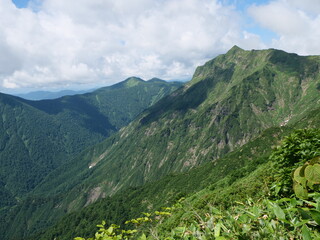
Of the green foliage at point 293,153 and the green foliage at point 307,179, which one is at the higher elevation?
the green foliage at point 307,179

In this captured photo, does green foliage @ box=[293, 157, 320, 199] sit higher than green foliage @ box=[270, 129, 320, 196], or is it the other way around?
green foliage @ box=[293, 157, 320, 199]

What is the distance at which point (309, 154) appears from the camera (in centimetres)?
917

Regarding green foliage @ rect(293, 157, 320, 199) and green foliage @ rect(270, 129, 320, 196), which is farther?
green foliage @ rect(270, 129, 320, 196)

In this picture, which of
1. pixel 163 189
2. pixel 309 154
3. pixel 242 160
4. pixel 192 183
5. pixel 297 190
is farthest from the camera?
pixel 163 189

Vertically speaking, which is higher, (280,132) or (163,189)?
(280,132)

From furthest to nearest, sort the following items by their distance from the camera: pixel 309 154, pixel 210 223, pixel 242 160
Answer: pixel 242 160
pixel 309 154
pixel 210 223

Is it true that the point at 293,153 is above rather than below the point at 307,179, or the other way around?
below

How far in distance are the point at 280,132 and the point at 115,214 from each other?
142 m

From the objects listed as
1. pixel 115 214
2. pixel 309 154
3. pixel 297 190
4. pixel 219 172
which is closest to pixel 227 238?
pixel 297 190

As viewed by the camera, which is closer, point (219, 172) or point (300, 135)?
point (300, 135)

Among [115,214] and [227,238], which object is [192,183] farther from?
[227,238]

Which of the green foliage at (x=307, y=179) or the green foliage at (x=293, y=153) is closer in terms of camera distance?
the green foliage at (x=307, y=179)

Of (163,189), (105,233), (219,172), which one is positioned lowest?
(163,189)

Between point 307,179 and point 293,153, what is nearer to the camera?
point 307,179
